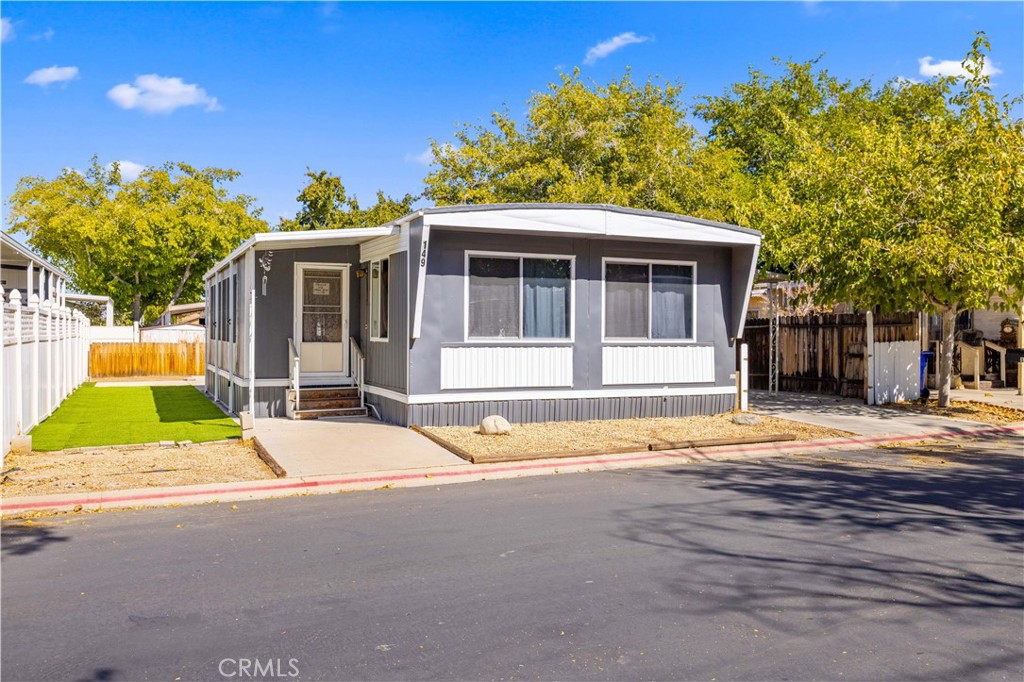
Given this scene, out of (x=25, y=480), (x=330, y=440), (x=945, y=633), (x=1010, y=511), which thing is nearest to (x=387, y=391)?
(x=330, y=440)

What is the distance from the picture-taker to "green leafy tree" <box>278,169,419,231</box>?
128ft

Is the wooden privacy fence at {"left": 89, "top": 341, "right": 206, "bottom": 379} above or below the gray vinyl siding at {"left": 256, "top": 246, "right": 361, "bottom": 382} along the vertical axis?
below

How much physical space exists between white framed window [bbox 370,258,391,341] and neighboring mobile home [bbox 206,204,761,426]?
5 centimetres

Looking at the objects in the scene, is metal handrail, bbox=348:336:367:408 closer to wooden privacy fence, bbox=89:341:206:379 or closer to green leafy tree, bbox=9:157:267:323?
wooden privacy fence, bbox=89:341:206:379

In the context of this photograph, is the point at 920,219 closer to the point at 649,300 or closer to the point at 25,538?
the point at 649,300

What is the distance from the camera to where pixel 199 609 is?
4887 millimetres

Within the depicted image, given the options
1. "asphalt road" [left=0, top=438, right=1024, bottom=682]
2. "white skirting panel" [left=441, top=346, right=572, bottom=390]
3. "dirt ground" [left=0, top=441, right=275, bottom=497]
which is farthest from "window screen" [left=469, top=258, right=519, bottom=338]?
"asphalt road" [left=0, top=438, right=1024, bottom=682]

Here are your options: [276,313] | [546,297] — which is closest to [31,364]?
[276,313]

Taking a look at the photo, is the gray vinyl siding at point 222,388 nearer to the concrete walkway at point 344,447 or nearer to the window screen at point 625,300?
the concrete walkway at point 344,447

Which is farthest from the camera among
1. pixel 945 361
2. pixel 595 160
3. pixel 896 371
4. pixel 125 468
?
pixel 595 160

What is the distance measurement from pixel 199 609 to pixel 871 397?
1545 cm

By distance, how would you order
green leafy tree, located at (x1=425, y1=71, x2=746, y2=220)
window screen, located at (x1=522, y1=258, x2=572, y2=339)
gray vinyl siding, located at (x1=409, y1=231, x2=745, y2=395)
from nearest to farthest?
gray vinyl siding, located at (x1=409, y1=231, x2=745, y2=395), window screen, located at (x1=522, y1=258, x2=572, y2=339), green leafy tree, located at (x1=425, y1=71, x2=746, y2=220)

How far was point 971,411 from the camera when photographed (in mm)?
15672

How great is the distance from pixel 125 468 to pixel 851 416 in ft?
40.9
